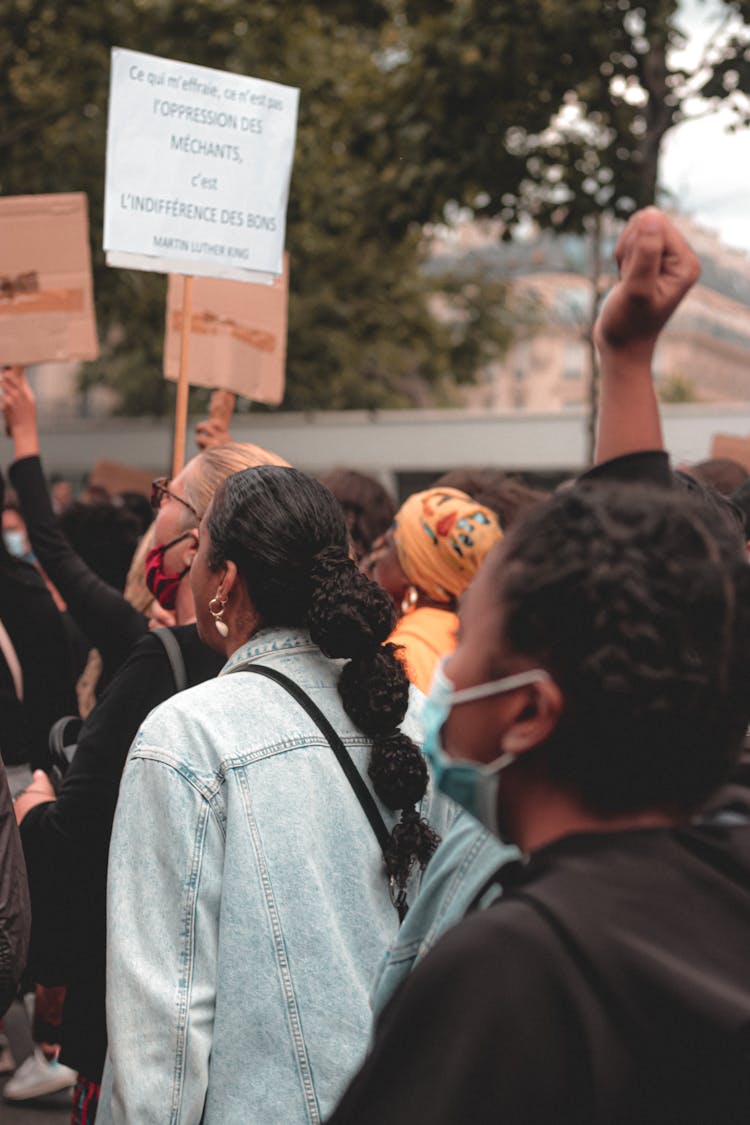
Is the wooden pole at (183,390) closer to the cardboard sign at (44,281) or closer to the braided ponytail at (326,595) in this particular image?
the cardboard sign at (44,281)

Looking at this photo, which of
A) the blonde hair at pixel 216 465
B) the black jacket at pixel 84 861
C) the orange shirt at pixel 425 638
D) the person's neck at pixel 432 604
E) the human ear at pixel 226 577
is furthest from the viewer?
the person's neck at pixel 432 604

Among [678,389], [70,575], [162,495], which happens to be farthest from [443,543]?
[678,389]

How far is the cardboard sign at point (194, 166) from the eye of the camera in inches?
166

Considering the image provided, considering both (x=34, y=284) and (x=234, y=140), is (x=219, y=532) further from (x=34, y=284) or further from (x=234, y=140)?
(x=34, y=284)

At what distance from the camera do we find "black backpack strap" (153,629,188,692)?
98.7 inches

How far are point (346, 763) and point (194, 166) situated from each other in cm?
278

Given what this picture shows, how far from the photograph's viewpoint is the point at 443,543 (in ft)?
11.7

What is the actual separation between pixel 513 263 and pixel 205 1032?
1435cm

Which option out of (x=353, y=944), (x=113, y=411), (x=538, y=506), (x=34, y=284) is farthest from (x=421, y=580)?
(x=113, y=411)

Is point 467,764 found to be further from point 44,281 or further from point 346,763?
point 44,281

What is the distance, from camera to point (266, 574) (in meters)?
2.19

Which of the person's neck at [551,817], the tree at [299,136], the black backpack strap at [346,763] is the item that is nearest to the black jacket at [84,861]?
the black backpack strap at [346,763]

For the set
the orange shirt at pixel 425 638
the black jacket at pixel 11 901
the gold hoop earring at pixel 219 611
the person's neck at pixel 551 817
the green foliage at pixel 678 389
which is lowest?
the green foliage at pixel 678 389

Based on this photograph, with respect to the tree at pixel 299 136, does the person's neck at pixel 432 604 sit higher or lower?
lower
